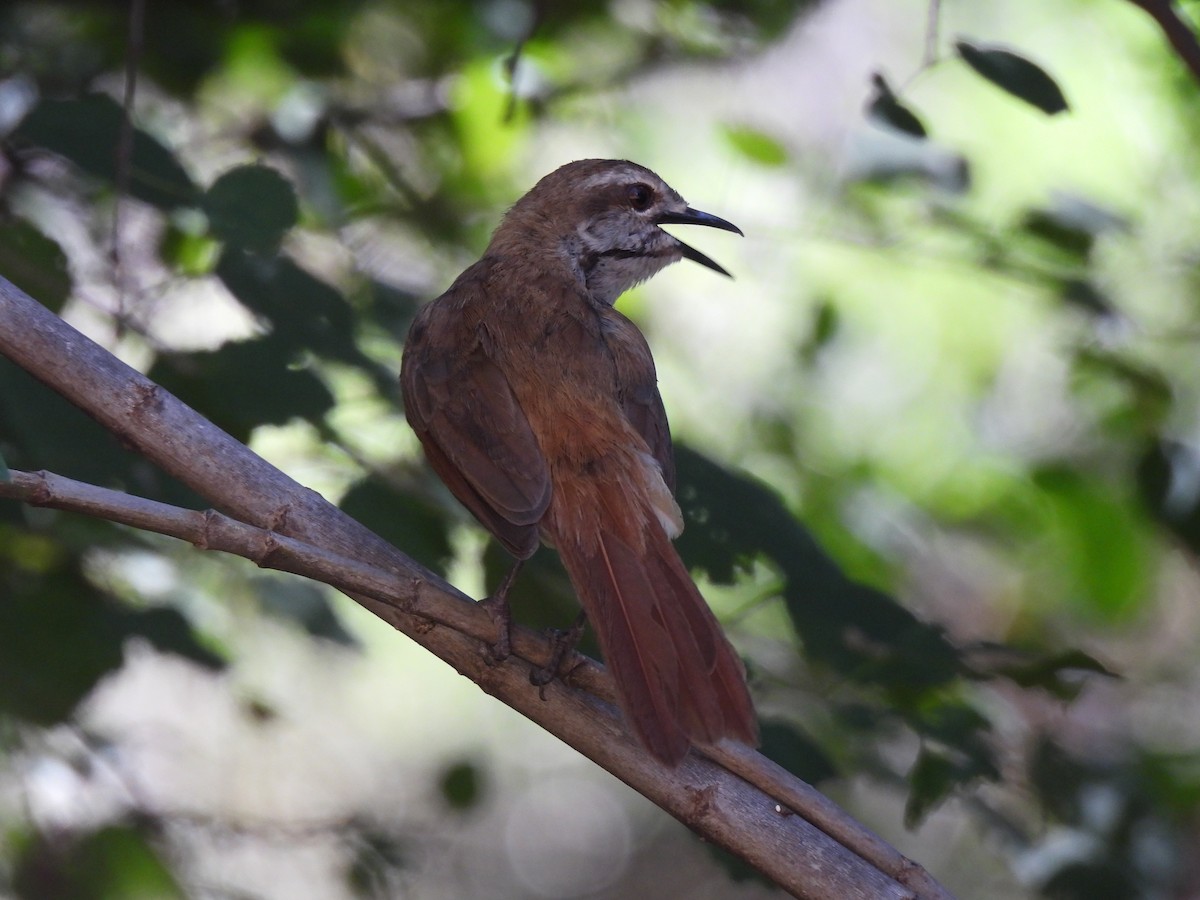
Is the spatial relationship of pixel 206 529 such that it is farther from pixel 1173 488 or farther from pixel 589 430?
pixel 1173 488

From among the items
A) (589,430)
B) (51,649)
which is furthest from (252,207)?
(51,649)

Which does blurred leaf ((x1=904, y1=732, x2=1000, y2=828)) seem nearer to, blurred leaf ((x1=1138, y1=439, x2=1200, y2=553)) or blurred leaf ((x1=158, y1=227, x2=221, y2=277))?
blurred leaf ((x1=1138, y1=439, x2=1200, y2=553))

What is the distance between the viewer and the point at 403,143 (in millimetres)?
4617

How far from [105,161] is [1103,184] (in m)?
3.65

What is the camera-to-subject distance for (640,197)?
3.53 m

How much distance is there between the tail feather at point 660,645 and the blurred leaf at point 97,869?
62.3 inches

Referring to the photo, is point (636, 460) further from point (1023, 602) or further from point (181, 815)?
point (1023, 602)

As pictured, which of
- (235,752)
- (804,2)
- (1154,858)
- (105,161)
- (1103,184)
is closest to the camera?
(105,161)

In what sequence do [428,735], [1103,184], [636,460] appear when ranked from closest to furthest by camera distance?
[636,460], [1103,184], [428,735]

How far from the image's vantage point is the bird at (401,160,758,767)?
2211 millimetres

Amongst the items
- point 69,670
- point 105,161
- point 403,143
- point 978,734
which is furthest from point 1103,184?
point 69,670

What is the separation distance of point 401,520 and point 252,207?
2.31 ft

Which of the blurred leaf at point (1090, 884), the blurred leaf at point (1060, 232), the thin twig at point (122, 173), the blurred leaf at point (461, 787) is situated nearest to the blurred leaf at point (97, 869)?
the blurred leaf at point (461, 787)

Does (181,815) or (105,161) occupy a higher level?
(105,161)
